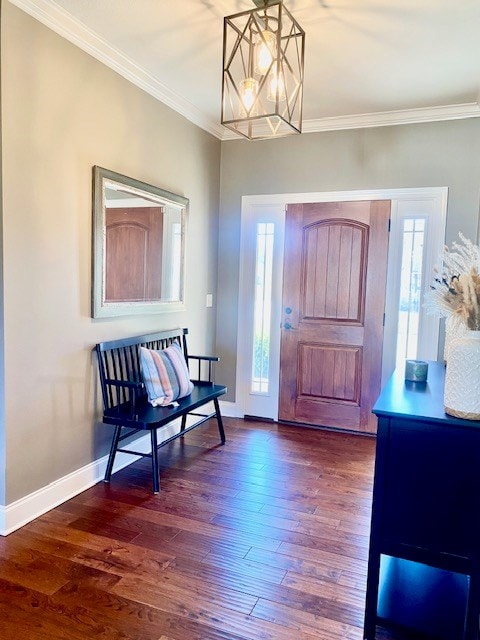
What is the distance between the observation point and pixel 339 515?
255 centimetres

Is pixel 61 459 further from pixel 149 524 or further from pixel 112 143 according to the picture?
pixel 112 143

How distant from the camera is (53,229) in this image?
2.45m

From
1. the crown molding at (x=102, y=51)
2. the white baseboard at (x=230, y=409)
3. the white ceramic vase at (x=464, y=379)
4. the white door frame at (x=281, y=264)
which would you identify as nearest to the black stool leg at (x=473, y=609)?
the white ceramic vase at (x=464, y=379)

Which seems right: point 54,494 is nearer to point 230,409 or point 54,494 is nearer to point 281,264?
point 230,409

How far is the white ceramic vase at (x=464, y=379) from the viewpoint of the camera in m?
1.50

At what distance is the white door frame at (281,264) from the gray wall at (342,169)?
6cm

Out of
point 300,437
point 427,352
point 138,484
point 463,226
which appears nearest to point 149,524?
point 138,484

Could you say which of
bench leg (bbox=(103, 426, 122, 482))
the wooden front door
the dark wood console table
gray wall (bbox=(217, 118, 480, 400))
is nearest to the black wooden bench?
bench leg (bbox=(103, 426, 122, 482))

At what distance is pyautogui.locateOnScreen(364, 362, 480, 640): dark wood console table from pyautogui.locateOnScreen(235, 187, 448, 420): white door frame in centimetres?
220

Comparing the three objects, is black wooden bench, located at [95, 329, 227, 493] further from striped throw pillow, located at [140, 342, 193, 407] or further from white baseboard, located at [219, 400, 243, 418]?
white baseboard, located at [219, 400, 243, 418]

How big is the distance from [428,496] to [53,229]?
214cm

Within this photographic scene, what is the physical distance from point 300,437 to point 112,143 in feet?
8.58

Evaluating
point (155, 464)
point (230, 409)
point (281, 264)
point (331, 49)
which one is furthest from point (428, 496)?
point (230, 409)

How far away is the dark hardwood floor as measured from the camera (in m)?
1.73
